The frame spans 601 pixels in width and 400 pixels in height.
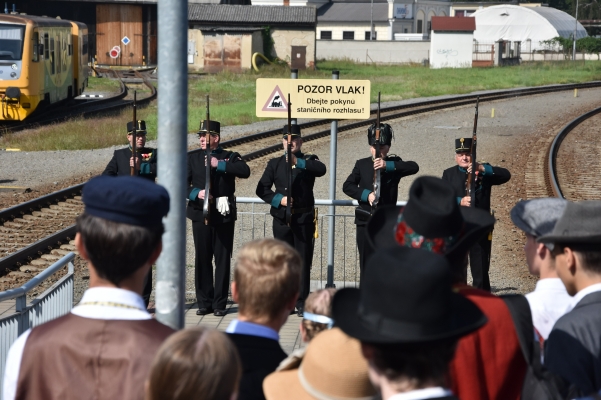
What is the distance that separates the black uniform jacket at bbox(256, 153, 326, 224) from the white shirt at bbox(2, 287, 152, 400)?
223 inches

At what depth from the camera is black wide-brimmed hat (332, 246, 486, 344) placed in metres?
2.62

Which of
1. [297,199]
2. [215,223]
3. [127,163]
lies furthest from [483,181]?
[127,163]

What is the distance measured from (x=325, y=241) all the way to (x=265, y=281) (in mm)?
8878

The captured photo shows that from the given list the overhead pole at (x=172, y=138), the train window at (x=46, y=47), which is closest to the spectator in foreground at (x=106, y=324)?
the overhead pole at (x=172, y=138)

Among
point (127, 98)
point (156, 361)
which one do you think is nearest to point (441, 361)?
point (156, 361)

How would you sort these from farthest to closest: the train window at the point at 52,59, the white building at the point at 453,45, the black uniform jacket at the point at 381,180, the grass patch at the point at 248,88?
the white building at the point at 453,45
the train window at the point at 52,59
the grass patch at the point at 248,88
the black uniform jacket at the point at 381,180

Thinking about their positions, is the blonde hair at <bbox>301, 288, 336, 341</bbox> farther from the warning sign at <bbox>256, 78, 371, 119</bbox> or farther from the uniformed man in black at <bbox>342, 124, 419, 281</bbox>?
the warning sign at <bbox>256, 78, 371, 119</bbox>

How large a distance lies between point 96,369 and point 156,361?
514mm

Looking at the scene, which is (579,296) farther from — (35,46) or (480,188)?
(35,46)

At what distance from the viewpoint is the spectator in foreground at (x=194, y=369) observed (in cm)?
255

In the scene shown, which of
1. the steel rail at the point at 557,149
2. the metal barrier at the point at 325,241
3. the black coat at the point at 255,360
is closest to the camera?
the black coat at the point at 255,360

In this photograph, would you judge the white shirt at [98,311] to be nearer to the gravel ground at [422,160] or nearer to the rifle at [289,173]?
the rifle at [289,173]

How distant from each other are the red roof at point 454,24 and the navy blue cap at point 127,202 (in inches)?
2331

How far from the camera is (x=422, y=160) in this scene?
20.3 m
